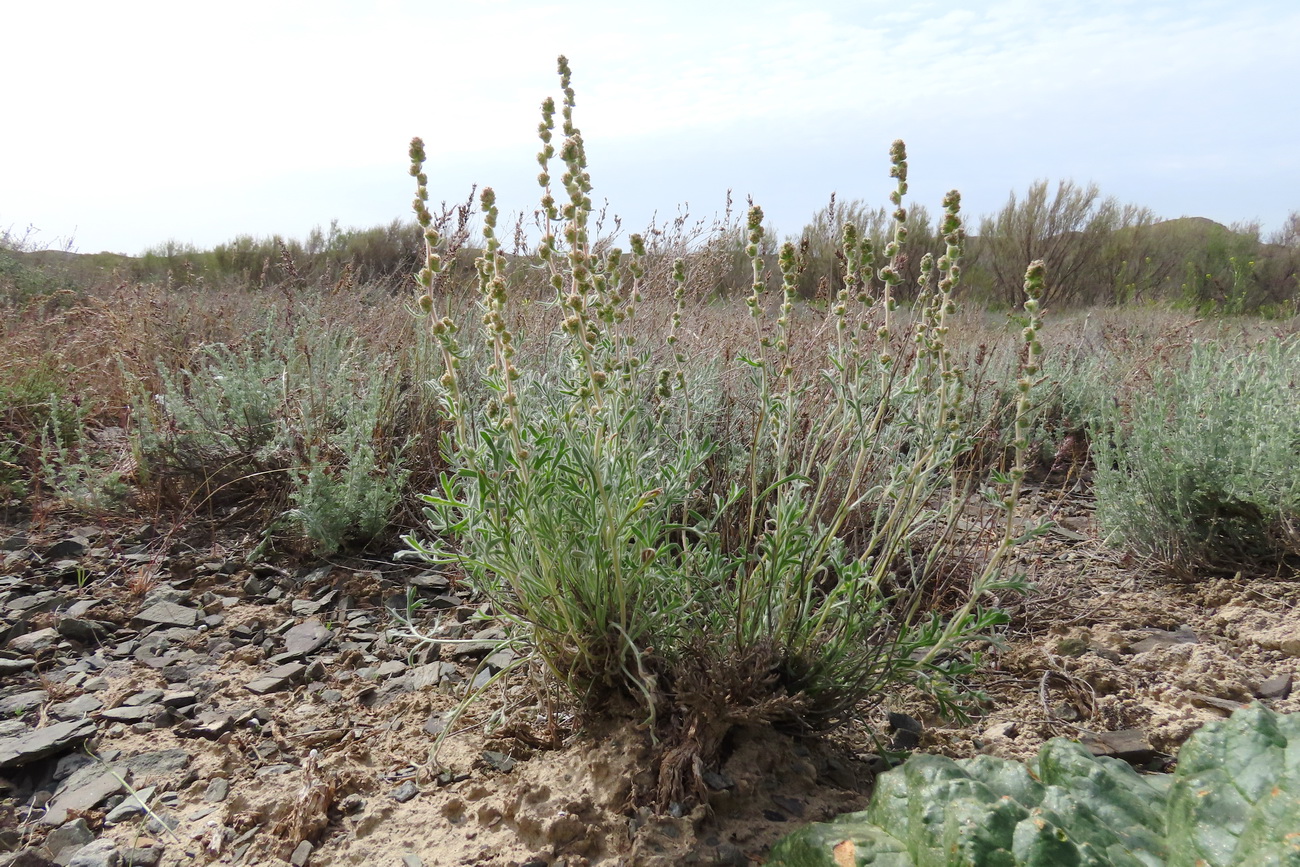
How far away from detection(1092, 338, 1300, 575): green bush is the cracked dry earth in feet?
0.60

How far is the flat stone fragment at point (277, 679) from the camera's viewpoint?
7.90 feet

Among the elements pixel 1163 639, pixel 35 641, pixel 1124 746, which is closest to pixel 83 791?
pixel 35 641

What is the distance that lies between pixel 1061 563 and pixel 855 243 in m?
A: 2.27

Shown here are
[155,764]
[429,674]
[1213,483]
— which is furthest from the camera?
[1213,483]

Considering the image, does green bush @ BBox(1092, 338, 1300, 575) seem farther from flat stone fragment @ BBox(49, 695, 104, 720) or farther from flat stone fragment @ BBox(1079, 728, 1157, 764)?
flat stone fragment @ BBox(49, 695, 104, 720)

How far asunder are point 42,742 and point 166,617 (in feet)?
2.46

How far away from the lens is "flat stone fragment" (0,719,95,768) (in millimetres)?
2068

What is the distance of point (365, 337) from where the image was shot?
5.04m

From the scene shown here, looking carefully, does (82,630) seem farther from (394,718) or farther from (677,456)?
(677,456)

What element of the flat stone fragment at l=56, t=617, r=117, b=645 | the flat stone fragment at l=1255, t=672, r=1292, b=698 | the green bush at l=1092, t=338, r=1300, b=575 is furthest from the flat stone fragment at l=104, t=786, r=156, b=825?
the green bush at l=1092, t=338, r=1300, b=575

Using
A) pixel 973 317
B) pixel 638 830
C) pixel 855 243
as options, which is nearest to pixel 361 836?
pixel 638 830

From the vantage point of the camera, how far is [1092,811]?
1126 millimetres

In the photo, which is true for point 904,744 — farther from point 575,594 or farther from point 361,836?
point 361,836

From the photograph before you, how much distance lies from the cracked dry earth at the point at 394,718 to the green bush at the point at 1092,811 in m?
0.47
